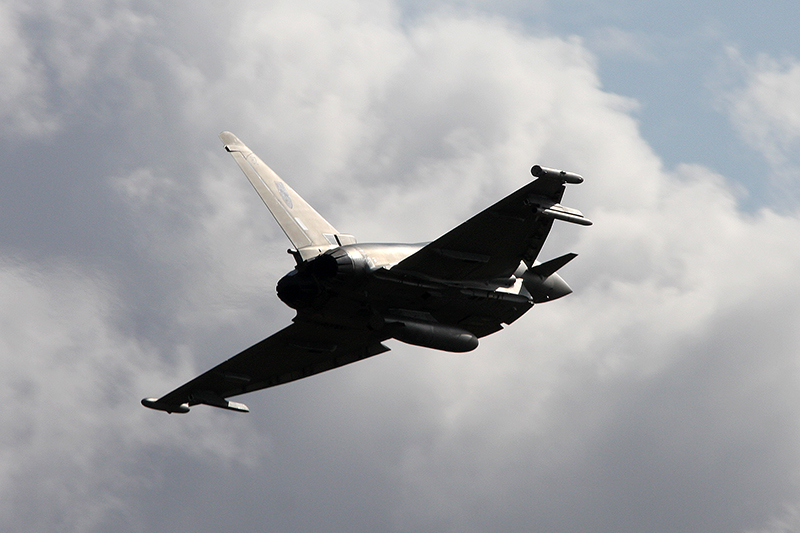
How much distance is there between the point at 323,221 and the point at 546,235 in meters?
8.10

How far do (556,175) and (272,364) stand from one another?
16.0 meters

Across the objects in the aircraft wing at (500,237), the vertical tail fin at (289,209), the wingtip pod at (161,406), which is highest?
the vertical tail fin at (289,209)

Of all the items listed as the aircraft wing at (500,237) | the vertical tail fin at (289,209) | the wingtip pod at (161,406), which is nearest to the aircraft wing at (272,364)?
the wingtip pod at (161,406)

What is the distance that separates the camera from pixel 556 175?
3222 centimetres

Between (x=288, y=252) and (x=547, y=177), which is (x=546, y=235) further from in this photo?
(x=288, y=252)

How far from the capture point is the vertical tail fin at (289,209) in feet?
120

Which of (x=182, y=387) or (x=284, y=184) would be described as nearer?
(x=284, y=184)

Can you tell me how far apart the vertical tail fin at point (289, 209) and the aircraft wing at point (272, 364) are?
4347 millimetres

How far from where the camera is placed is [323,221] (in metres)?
38.0

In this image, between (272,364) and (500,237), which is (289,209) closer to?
(272,364)

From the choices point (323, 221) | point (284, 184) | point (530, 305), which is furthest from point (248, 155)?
point (530, 305)

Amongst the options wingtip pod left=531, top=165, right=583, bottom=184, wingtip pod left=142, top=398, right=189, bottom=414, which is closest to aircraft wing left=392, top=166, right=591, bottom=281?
wingtip pod left=531, top=165, right=583, bottom=184

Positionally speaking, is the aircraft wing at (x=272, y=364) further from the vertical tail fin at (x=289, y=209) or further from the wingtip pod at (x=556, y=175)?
the wingtip pod at (x=556, y=175)

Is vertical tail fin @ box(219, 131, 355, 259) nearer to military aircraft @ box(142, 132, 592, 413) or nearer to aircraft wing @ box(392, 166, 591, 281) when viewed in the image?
military aircraft @ box(142, 132, 592, 413)
